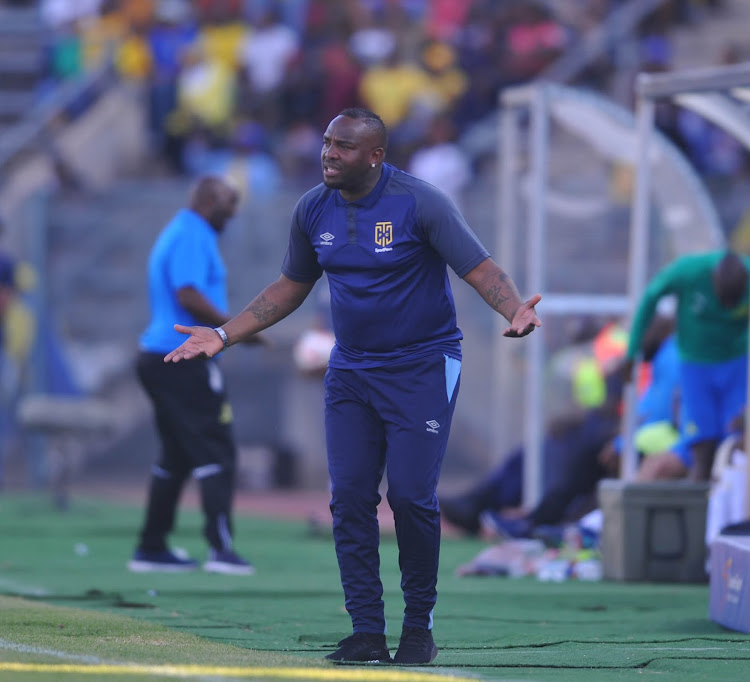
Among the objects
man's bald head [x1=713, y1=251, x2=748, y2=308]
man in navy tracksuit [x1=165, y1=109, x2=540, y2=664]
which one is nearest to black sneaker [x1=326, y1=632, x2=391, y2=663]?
man in navy tracksuit [x1=165, y1=109, x2=540, y2=664]

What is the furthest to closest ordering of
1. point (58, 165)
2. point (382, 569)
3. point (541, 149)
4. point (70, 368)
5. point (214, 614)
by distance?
point (58, 165) < point (70, 368) < point (541, 149) < point (382, 569) < point (214, 614)

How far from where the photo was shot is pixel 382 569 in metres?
10.2

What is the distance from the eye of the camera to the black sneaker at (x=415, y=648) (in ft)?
19.2

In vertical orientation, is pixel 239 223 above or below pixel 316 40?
below

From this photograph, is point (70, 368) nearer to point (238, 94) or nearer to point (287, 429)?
point (287, 429)

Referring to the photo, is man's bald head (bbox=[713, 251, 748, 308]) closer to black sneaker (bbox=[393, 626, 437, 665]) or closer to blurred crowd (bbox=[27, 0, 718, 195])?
black sneaker (bbox=[393, 626, 437, 665])

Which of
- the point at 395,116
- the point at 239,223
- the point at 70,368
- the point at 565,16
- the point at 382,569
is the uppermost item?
the point at 565,16

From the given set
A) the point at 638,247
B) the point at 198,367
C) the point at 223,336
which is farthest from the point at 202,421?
the point at 223,336

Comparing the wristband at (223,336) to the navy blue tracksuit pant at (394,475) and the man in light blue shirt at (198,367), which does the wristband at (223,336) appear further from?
the man in light blue shirt at (198,367)

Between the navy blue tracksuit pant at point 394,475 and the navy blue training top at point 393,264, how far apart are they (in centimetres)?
9

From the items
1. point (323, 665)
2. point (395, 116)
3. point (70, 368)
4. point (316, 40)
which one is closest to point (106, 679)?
point (323, 665)

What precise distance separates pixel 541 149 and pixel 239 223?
6718 mm

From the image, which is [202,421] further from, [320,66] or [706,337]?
[320,66]

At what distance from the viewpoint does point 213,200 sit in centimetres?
958
